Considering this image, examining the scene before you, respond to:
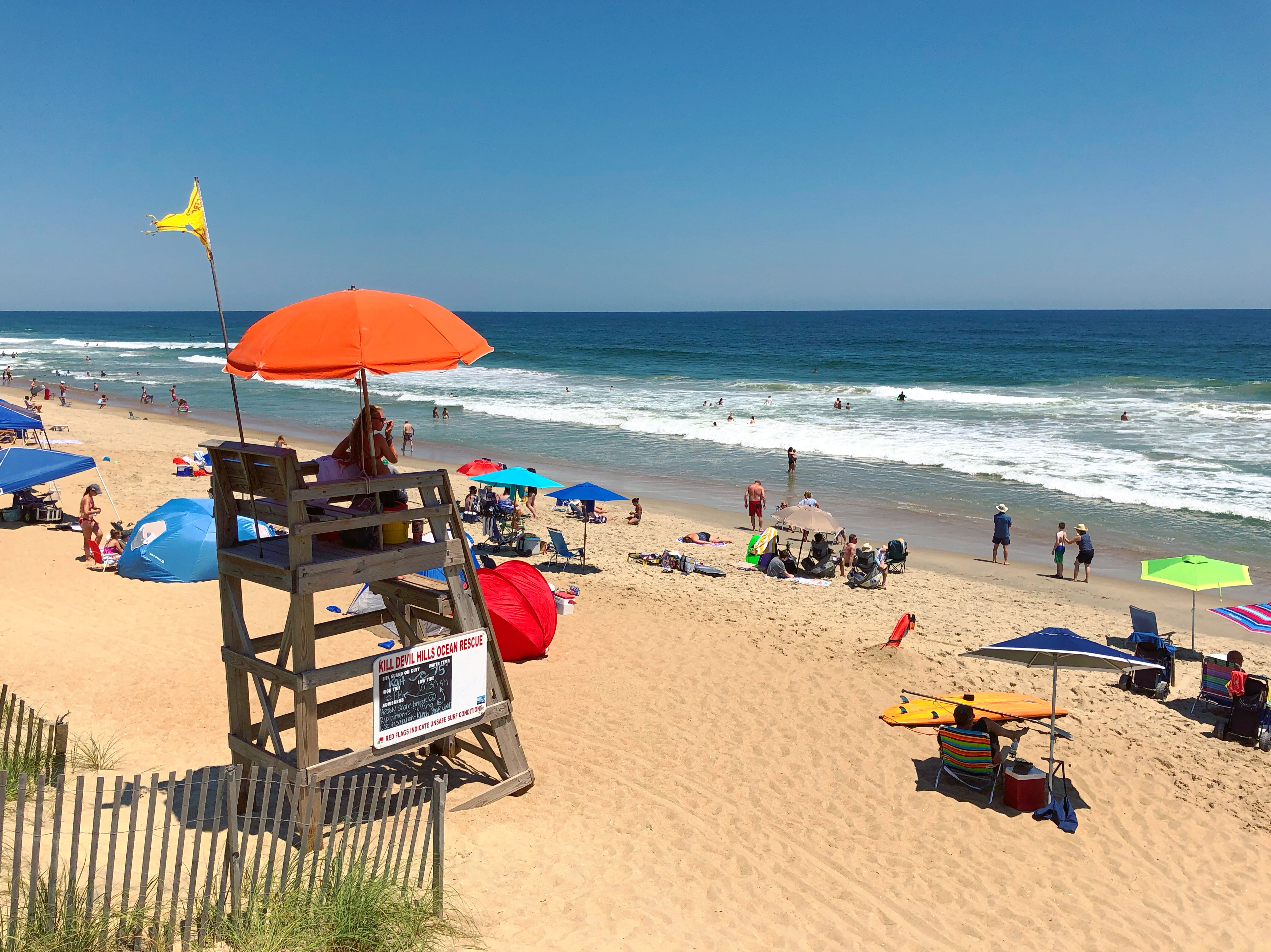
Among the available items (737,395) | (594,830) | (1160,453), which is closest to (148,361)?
(737,395)

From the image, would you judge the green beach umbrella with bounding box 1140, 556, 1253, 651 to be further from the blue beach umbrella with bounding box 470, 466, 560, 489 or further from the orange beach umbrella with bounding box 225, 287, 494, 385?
the orange beach umbrella with bounding box 225, 287, 494, 385

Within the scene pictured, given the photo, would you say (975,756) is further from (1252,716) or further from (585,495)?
(585,495)

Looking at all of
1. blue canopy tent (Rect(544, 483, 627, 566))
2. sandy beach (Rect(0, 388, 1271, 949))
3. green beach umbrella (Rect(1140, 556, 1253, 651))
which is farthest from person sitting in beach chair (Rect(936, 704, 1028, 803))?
blue canopy tent (Rect(544, 483, 627, 566))

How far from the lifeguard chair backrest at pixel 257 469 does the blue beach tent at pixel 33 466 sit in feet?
32.6

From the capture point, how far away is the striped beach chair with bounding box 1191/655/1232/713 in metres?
9.70

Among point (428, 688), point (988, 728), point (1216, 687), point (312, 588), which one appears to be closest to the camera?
point (312, 588)

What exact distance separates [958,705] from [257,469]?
688cm

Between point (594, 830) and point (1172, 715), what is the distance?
23.4 feet

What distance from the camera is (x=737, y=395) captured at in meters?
48.9

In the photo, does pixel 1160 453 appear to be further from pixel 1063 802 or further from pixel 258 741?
pixel 258 741

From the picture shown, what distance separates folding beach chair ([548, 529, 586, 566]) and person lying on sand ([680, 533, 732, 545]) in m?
2.71

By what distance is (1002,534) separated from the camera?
17.1 metres

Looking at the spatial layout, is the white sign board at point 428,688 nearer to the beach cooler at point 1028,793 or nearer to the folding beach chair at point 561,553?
the beach cooler at point 1028,793

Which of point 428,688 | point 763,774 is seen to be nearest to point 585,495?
point 763,774
